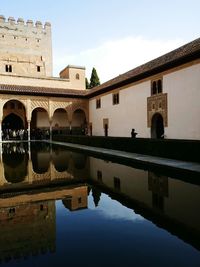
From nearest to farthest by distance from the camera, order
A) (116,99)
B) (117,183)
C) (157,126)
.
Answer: (117,183) → (157,126) → (116,99)

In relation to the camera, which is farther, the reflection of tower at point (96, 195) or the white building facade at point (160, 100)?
the white building facade at point (160, 100)

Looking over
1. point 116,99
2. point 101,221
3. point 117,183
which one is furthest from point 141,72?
point 101,221

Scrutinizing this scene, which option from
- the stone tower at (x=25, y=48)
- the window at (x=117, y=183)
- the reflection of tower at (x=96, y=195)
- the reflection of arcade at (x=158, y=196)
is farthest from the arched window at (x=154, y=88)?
the stone tower at (x=25, y=48)

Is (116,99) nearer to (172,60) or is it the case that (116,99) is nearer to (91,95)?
(91,95)

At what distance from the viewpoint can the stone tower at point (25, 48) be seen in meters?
36.7

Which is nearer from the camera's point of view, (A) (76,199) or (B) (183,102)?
(A) (76,199)

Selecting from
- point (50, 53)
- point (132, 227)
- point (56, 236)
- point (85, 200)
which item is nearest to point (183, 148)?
point (85, 200)

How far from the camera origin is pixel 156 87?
1720 cm

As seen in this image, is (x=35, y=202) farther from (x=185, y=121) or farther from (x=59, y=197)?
(x=185, y=121)

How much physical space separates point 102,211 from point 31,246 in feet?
5.98

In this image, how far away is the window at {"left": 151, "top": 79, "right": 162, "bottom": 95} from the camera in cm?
1686

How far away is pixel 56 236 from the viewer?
385cm

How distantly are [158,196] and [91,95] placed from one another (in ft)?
77.6

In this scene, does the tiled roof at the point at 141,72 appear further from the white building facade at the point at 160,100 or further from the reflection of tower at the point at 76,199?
the reflection of tower at the point at 76,199
